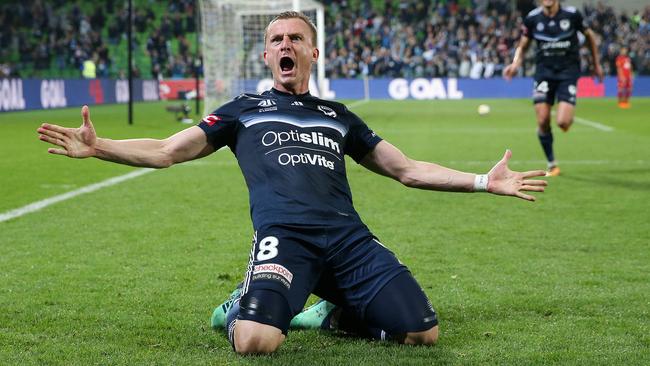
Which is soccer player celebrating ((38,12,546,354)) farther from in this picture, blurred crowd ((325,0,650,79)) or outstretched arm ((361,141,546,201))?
blurred crowd ((325,0,650,79))

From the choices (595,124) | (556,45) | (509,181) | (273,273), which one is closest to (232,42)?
(595,124)

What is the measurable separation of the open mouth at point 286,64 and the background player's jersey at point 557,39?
303 inches

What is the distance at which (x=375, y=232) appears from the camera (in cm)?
754

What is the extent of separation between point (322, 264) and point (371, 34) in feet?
138

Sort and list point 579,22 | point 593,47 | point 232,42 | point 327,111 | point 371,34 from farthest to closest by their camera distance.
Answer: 1. point 371,34
2. point 232,42
3. point 593,47
4. point 579,22
5. point 327,111

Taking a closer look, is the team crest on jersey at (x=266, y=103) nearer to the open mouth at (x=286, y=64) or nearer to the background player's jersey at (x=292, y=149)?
the background player's jersey at (x=292, y=149)

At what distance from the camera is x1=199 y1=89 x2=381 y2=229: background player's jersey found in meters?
4.43

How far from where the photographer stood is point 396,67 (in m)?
42.3

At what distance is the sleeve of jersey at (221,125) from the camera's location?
468 centimetres

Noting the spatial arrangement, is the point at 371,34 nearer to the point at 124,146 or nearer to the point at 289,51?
the point at 289,51

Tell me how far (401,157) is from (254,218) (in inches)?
32.9

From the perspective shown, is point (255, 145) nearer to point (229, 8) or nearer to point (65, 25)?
point (229, 8)

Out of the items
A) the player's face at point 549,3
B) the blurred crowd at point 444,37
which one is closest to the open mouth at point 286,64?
the player's face at point 549,3

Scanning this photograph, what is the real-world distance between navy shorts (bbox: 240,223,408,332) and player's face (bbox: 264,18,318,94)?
78cm
